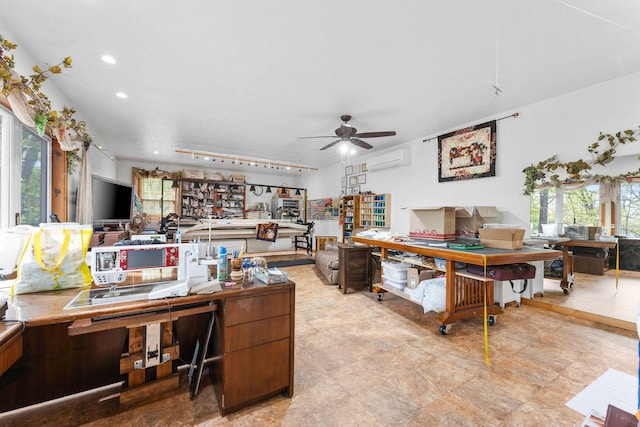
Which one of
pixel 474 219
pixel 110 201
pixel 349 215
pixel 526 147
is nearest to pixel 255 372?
pixel 474 219

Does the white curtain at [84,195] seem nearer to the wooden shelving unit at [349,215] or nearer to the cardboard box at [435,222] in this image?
the cardboard box at [435,222]

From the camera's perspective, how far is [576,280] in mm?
3488

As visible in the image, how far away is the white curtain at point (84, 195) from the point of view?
11.3 feet

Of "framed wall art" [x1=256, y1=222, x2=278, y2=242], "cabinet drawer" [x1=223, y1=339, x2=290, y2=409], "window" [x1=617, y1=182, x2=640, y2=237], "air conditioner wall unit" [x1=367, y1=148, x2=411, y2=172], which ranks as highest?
"air conditioner wall unit" [x1=367, y1=148, x2=411, y2=172]

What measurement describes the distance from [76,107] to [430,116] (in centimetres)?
559

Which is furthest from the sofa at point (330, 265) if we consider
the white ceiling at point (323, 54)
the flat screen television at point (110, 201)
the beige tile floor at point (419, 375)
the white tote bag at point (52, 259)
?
the flat screen television at point (110, 201)

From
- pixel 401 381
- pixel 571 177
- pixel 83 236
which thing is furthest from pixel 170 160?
pixel 571 177

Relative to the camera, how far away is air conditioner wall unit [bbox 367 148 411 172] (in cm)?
541

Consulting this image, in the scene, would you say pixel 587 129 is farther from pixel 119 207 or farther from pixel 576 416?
pixel 119 207

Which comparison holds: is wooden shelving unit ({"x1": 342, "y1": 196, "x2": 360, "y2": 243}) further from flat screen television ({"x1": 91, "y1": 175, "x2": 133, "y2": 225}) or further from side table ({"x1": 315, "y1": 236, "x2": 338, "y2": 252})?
flat screen television ({"x1": 91, "y1": 175, "x2": 133, "y2": 225})

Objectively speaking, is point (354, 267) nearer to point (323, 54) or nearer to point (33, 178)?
point (323, 54)

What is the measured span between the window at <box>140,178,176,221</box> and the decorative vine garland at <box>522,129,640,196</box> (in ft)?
30.1

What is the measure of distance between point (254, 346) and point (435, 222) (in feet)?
8.54


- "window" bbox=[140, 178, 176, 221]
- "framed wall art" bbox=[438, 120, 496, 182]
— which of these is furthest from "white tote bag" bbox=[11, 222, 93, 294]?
"window" bbox=[140, 178, 176, 221]
